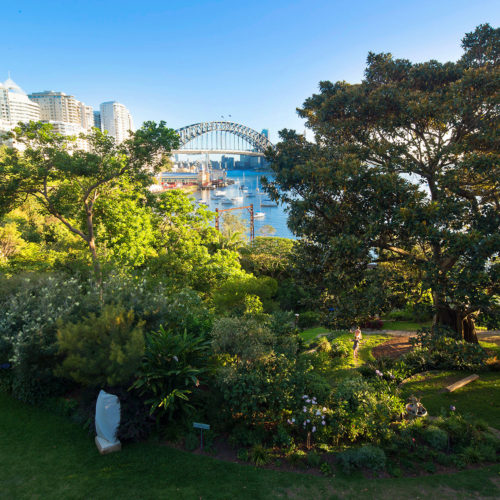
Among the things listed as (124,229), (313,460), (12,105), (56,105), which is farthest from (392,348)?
(56,105)

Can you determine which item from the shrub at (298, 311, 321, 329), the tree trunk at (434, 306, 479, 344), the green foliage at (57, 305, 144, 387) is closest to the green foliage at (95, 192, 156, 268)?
the green foliage at (57, 305, 144, 387)

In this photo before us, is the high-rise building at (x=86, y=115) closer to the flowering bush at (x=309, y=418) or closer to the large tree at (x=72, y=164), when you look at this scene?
the large tree at (x=72, y=164)

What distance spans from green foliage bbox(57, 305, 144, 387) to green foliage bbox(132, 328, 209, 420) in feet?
1.49

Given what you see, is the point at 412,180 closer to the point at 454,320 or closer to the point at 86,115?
the point at 454,320

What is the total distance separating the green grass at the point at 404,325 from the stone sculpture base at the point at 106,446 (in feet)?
43.1

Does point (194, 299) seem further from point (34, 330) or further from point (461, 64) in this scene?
point (461, 64)

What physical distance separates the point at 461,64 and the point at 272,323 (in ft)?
30.5

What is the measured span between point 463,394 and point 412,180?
594 centimetres

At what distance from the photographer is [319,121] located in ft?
37.0

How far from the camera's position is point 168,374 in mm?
7406

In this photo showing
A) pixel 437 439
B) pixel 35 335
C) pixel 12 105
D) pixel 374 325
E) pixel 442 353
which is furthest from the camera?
pixel 12 105

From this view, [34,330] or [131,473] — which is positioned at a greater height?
[34,330]

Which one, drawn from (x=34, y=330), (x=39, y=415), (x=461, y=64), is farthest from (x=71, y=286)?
(x=461, y=64)

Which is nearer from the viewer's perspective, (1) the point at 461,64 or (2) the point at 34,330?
(2) the point at 34,330
